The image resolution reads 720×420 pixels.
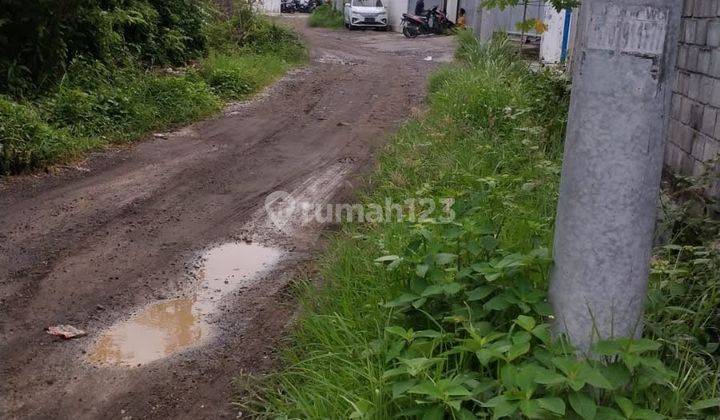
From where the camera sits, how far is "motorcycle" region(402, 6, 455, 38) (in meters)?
25.9

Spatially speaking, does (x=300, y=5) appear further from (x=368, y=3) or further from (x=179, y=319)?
(x=179, y=319)

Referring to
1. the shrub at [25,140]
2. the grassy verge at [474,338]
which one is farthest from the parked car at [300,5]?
the grassy verge at [474,338]

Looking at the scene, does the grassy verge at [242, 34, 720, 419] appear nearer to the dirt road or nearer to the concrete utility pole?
the concrete utility pole

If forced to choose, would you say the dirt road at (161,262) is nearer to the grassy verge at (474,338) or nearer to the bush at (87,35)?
the grassy verge at (474,338)

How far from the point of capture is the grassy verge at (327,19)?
31.7 meters

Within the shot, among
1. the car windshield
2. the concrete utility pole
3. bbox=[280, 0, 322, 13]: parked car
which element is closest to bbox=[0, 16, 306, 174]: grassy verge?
the concrete utility pole

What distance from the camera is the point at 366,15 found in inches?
1148

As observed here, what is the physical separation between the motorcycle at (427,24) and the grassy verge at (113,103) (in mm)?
12453

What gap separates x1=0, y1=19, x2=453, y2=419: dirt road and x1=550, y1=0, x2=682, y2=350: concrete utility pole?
5.72 feet

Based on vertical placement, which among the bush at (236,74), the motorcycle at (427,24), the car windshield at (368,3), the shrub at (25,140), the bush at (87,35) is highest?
the car windshield at (368,3)

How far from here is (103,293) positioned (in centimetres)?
459

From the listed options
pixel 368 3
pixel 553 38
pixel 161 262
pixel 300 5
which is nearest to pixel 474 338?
pixel 161 262

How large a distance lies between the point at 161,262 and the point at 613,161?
3.61 metres

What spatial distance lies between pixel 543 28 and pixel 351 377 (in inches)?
174
